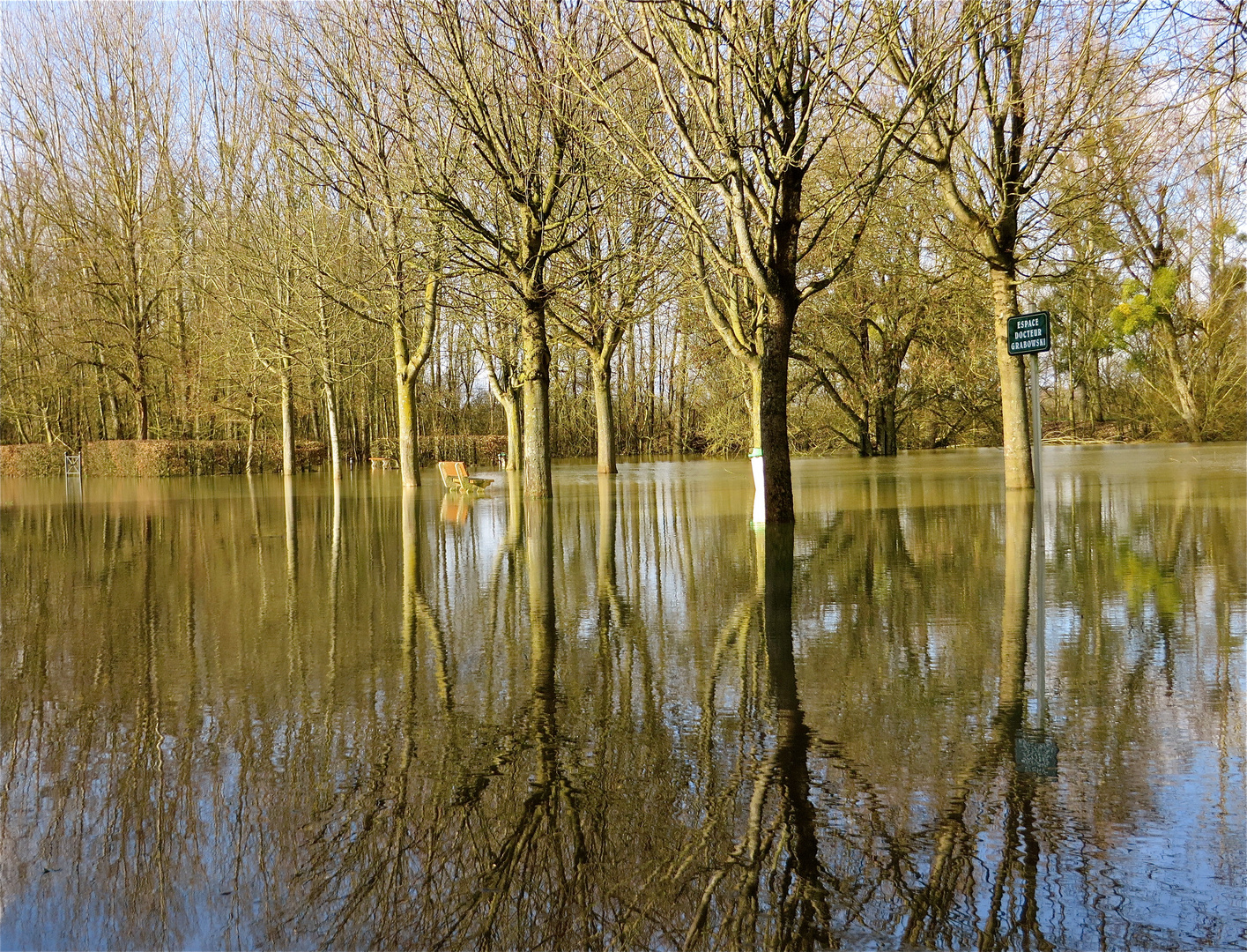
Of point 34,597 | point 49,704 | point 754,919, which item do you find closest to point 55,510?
point 34,597

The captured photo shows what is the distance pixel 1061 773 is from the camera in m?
4.22

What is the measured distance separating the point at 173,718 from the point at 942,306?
31271 millimetres

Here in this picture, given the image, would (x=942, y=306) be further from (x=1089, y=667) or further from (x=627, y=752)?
(x=627, y=752)

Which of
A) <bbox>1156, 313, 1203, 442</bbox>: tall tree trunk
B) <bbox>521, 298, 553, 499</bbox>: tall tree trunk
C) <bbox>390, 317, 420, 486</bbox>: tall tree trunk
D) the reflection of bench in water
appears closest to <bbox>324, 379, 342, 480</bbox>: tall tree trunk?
<bbox>390, 317, 420, 486</bbox>: tall tree trunk

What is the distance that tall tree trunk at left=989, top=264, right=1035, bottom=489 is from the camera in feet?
59.3

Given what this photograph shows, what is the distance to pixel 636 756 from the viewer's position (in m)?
4.63

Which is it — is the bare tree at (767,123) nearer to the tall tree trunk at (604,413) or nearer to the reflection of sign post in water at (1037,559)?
the reflection of sign post in water at (1037,559)

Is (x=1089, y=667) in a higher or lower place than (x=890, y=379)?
lower

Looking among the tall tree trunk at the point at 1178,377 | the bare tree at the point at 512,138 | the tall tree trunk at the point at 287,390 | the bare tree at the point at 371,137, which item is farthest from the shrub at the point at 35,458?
the tall tree trunk at the point at 1178,377

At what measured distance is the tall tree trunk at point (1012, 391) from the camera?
18.1 metres

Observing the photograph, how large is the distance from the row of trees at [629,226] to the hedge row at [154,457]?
1653 millimetres

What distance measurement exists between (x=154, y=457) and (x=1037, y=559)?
127ft

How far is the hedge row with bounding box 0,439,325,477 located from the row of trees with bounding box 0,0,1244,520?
1.65 meters

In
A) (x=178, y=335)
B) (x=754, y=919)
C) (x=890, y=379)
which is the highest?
(x=178, y=335)
